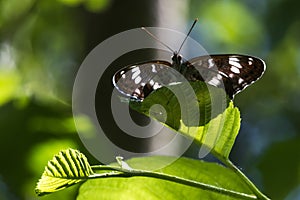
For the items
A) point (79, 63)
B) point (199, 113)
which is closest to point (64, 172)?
point (199, 113)

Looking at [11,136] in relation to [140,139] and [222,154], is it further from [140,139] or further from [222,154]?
[222,154]

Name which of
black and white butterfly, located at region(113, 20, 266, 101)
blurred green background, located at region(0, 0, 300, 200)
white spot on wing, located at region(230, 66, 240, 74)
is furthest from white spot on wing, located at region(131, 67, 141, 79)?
blurred green background, located at region(0, 0, 300, 200)

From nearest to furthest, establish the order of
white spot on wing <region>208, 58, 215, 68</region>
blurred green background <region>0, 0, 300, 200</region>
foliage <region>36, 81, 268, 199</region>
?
foliage <region>36, 81, 268, 199</region>, white spot on wing <region>208, 58, 215, 68</region>, blurred green background <region>0, 0, 300, 200</region>

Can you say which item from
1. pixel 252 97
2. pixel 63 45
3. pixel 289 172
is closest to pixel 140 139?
pixel 289 172

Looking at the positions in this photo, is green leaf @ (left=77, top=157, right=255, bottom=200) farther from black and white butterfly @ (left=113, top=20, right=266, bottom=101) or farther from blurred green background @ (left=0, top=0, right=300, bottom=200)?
blurred green background @ (left=0, top=0, right=300, bottom=200)

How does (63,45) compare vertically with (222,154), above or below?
above

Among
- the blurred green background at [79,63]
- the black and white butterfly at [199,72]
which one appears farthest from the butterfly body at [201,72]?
the blurred green background at [79,63]

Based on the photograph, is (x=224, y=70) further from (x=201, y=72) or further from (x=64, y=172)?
(x=64, y=172)
